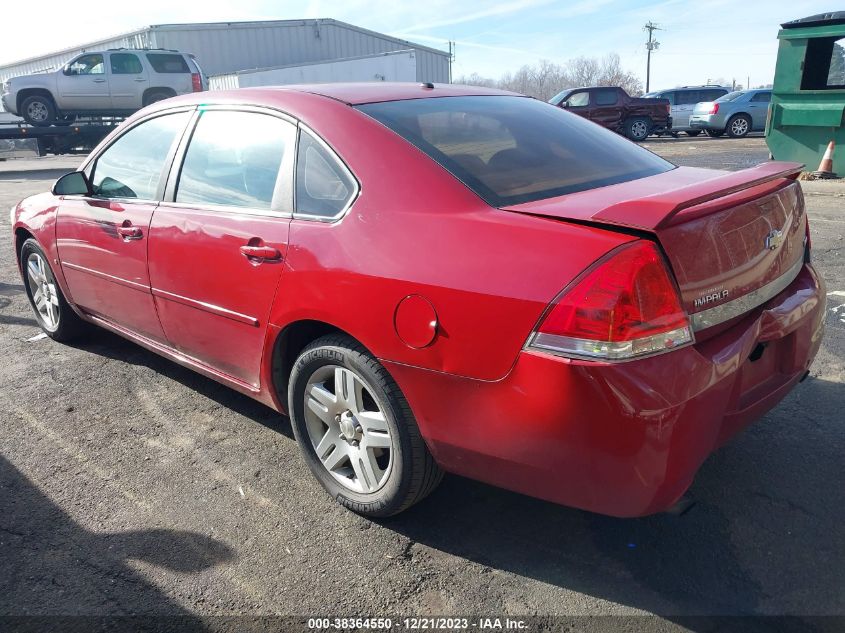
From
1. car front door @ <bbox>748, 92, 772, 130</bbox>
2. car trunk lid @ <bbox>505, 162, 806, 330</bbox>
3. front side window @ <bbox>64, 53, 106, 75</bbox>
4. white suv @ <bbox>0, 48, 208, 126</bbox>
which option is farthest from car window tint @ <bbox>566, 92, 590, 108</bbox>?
car trunk lid @ <bbox>505, 162, 806, 330</bbox>

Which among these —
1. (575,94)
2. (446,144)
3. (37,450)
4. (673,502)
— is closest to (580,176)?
(446,144)

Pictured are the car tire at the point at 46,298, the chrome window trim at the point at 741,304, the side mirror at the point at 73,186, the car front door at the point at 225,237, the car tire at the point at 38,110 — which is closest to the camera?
the chrome window trim at the point at 741,304

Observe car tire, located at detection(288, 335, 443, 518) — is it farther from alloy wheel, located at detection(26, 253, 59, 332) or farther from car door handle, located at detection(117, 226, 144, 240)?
alloy wheel, located at detection(26, 253, 59, 332)

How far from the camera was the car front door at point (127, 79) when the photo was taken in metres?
18.2

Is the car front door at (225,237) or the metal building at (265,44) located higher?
the metal building at (265,44)

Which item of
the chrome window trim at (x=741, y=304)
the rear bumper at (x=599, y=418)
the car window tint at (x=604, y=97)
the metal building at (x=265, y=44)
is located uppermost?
the metal building at (x=265, y=44)

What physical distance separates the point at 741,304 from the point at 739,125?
22510mm

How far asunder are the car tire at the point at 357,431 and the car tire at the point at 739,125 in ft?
74.0

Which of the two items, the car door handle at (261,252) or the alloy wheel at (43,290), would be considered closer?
the car door handle at (261,252)

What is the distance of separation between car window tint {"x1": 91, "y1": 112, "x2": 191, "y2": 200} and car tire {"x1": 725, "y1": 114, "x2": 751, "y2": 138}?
71.7ft

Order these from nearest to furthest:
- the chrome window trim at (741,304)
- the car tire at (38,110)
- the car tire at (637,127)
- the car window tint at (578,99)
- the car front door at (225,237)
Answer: the chrome window trim at (741,304) < the car front door at (225,237) < the car tire at (38,110) < the car window tint at (578,99) < the car tire at (637,127)

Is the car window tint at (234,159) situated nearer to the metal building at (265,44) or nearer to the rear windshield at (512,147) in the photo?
the rear windshield at (512,147)

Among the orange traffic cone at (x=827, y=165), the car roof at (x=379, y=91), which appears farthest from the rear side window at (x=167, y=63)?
the car roof at (x=379, y=91)

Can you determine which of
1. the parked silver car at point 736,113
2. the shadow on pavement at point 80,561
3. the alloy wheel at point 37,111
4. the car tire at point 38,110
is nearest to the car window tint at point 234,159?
the shadow on pavement at point 80,561
